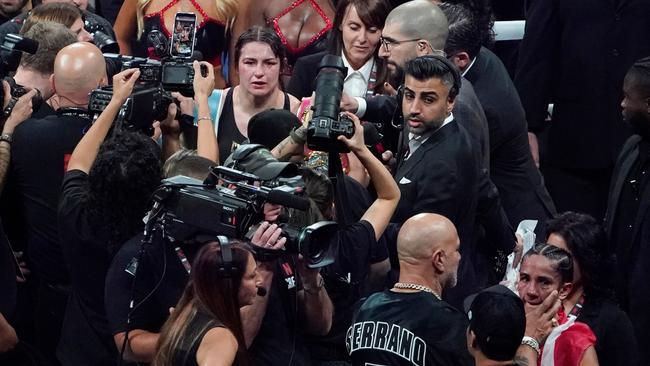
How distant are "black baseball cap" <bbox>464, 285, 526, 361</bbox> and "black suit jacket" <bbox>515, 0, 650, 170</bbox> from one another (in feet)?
8.82

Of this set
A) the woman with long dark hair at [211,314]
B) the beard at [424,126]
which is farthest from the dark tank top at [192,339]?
the beard at [424,126]

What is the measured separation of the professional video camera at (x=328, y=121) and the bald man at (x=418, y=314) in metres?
0.42

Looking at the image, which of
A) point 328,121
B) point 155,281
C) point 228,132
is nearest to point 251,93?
point 228,132

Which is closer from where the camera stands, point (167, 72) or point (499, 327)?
point (499, 327)

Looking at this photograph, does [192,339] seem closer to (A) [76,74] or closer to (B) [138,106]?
(B) [138,106]

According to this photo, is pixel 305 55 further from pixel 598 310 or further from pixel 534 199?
pixel 598 310

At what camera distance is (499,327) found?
4.65 metres

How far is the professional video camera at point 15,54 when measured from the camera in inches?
237

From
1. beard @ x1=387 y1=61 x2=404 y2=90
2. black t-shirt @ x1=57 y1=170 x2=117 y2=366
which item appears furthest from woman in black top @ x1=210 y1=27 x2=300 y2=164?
black t-shirt @ x1=57 y1=170 x2=117 y2=366

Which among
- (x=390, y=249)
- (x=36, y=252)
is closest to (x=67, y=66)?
(x=36, y=252)

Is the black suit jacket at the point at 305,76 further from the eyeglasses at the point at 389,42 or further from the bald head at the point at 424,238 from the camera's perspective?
the bald head at the point at 424,238

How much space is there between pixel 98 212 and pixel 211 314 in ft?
3.29

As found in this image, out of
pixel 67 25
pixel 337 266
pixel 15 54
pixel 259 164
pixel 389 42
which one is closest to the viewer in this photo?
pixel 259 164

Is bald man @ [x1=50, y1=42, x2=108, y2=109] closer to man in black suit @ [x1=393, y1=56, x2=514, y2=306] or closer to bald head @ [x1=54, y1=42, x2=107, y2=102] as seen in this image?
bald head @ [x1=54, y1=42, x2=107, y2=102]
